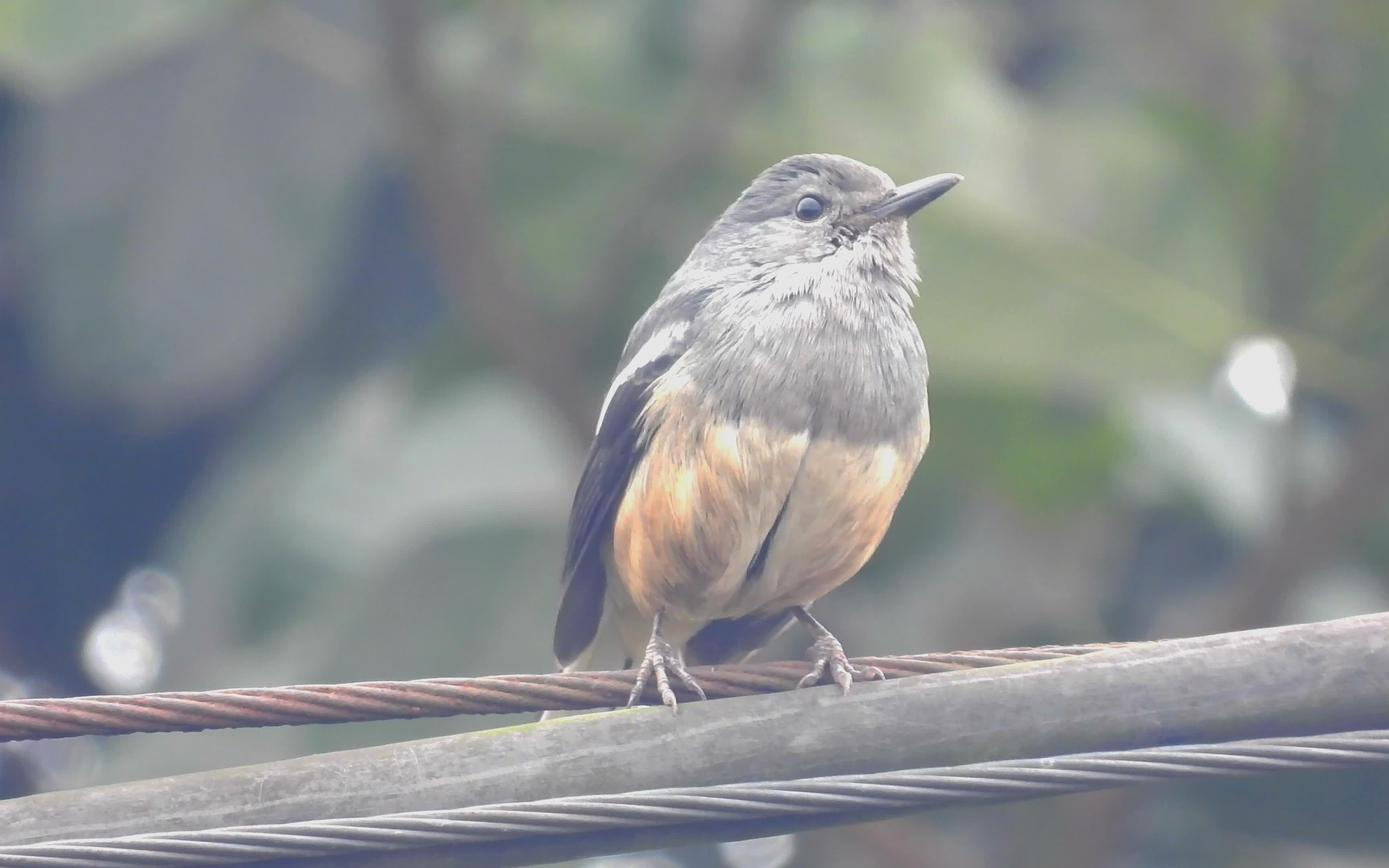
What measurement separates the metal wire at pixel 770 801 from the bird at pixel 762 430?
2.68 ft

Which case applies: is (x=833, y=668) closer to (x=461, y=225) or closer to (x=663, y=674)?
(x=663, y=674)

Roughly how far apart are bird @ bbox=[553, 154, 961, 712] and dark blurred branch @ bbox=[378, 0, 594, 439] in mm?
2217

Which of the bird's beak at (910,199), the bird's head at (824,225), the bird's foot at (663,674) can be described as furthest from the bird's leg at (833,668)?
the bird's beak at (910,199)

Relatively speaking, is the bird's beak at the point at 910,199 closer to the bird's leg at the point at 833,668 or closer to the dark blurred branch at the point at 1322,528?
the bird's leg at the point at 833,668

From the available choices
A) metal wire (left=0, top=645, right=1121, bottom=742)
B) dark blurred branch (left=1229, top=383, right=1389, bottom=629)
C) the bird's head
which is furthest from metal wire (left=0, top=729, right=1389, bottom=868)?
dark blurred branch (left=1229, top=383, right=1389, bottom=629)

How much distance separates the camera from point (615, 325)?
937cm

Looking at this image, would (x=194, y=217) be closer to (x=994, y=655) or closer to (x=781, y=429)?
(x=781, y=429)

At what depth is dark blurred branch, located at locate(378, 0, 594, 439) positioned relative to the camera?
786 centimetres

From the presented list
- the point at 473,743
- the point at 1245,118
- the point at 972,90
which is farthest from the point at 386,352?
the point at 473,743

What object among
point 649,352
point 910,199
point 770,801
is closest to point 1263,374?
point 910,199

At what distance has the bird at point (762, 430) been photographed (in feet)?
15.8

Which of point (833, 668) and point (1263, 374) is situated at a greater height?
point (1263, 374)

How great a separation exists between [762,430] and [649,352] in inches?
26.8

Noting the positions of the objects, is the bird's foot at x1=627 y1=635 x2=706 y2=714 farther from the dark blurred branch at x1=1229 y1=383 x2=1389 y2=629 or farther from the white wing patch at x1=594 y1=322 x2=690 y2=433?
the dark blurred branch at x1=1229 y1=383 x2=1389 y2=629
